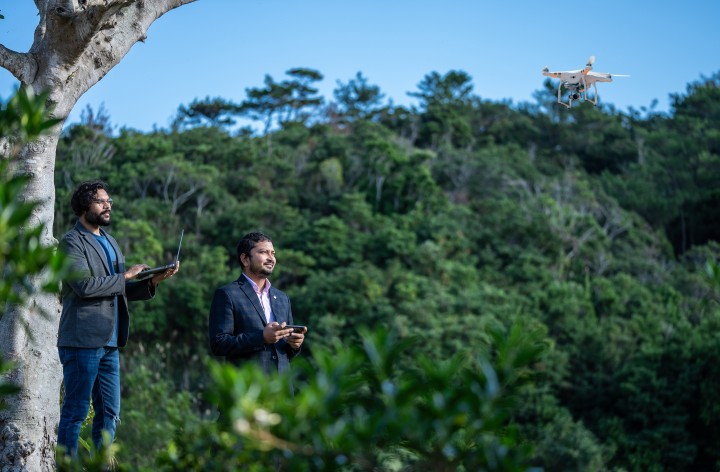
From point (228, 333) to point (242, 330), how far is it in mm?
77

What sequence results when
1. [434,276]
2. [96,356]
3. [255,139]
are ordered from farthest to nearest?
[255,139] → [434,276] → [96,356]

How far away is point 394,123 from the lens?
162ft

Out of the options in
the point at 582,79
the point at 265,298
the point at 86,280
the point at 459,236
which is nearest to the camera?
the point at 86,280

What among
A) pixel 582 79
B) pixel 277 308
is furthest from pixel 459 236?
pixel 277 308

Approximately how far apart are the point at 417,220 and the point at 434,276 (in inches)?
160

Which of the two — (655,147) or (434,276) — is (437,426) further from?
(655,147)

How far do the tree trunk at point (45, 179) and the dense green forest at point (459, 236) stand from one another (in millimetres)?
8009

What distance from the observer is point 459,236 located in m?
33.0

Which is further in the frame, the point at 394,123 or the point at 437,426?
the point at 394,123

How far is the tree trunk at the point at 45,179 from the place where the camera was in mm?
4070

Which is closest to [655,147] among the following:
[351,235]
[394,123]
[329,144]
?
[394,123]

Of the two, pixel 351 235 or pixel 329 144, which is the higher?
pixel 329 144

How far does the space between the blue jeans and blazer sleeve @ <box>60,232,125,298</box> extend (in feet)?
0.78

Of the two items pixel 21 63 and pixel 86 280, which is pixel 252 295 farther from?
pixel 21 63
